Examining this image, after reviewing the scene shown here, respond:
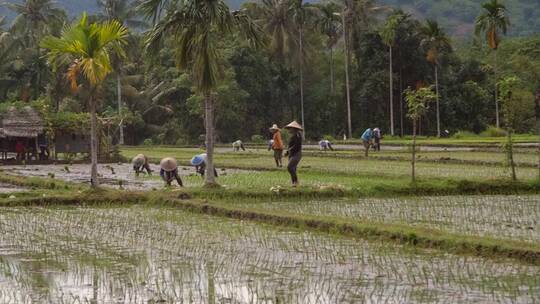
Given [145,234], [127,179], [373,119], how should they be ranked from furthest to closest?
1. [373,119]
2. [127,179]
3. [145,234]

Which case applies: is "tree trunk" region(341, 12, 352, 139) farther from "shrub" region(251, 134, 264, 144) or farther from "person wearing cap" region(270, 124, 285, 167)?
"person wearing cap" region(270, 124, 285, 167)

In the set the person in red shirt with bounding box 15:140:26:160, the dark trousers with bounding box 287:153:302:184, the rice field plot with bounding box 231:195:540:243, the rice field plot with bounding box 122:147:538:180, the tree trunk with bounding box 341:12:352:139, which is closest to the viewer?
the rice field plot with bounding box 231:195:540:243

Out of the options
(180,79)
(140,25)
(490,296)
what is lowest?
(490,296)

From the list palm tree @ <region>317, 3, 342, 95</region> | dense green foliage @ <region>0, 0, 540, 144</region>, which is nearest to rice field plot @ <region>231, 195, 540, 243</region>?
dense green foliage @ <region>0, 0, 540, 144</region>

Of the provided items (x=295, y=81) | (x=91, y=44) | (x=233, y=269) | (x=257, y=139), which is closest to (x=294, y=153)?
(x=91, y=44)

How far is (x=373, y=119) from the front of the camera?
51.2 m

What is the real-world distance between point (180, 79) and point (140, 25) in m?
4.25

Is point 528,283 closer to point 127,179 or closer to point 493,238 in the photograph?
point 493,238

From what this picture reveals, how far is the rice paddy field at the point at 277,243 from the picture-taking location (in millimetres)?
7371

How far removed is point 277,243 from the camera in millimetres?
10195

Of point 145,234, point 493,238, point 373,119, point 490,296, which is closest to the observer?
point 490,296

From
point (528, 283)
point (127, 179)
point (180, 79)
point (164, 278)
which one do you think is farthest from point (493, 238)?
point (180, 79)

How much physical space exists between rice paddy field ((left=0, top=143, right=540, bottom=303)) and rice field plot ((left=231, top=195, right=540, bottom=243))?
0.09 feet

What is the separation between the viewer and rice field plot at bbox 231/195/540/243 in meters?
11.0
